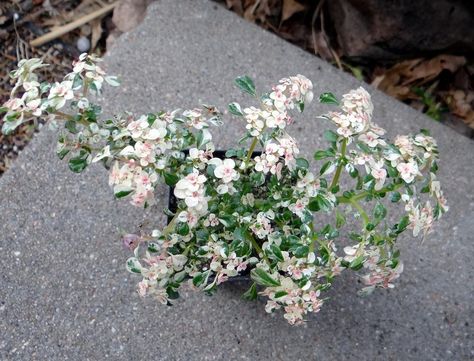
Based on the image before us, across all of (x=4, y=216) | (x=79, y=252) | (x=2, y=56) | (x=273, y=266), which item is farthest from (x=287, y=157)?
(x=2, y=56)

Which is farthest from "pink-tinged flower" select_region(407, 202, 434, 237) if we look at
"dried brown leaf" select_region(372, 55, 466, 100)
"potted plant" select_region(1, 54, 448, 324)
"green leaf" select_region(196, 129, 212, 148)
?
"dried brown leaf" select_region(372, 55, 466, 100)

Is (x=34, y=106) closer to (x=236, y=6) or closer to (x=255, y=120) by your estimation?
(x=255, y=120)

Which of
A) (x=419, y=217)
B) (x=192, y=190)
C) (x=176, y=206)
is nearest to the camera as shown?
(x=192, y=190)

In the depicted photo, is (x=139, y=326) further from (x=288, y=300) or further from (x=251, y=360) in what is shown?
(x=288, y=300)

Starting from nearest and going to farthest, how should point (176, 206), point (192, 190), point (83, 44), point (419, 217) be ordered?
point (192, 190) < point (419, 217) < point (176, 206) < point (83, 44)

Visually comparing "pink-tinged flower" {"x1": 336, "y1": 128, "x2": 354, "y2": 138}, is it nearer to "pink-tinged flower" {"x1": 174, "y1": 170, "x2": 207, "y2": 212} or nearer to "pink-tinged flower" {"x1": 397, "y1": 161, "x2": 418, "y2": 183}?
"pink-tinged flower" {"x1": 397, "y1": 161, "x2": 418, "y2": 183}

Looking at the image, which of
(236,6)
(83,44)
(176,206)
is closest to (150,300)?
(176,206)

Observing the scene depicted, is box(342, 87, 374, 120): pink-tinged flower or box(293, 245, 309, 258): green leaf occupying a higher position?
box(342, 87, 374, 120): pink-tinged flower
